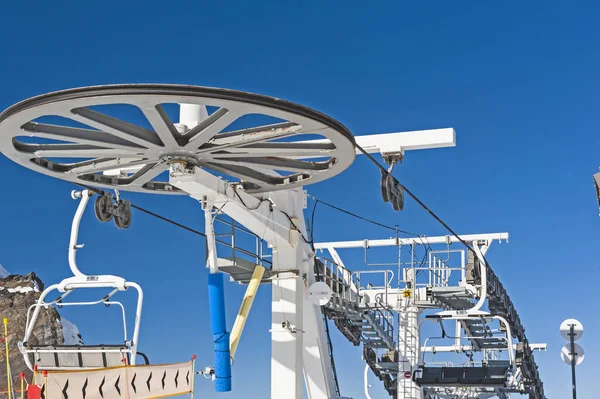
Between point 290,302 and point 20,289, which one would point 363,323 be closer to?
point 290,302

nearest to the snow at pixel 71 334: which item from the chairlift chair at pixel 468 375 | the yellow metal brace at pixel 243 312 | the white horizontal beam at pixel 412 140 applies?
the chairlift chair at pixel 468 375

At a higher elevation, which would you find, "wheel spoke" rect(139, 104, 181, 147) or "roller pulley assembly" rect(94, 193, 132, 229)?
"wheel spoke" rect(139, 104, 181, 147)

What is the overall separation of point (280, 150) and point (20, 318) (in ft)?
104

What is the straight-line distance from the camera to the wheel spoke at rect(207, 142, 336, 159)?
12016 millimetres

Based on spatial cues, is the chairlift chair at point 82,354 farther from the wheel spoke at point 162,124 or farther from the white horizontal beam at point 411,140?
the white horizontal beam at point 411,140

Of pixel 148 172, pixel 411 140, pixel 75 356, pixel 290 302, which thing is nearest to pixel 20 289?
pixel 290 302

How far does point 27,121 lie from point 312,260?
8.48m

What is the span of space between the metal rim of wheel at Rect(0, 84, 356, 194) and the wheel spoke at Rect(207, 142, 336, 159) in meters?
0.01

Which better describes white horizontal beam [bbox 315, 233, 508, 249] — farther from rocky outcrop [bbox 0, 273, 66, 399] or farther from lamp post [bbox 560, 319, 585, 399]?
rocky outcrop [bbox 0, 273, 66, 399]

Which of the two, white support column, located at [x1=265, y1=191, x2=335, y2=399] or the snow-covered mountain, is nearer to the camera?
white support column, located at [x1=265, y1=191, x2=335, y2=399]

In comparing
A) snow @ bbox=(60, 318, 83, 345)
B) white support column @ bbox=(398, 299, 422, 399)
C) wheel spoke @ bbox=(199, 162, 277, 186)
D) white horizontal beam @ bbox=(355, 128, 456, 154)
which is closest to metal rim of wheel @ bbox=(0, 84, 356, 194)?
wheel spoke @ bbox=(199, 162, 277, 186)

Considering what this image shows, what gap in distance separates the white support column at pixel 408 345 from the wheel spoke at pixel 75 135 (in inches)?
643

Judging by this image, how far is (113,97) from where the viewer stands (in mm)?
9578

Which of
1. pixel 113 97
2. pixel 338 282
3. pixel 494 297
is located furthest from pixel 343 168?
pixel 494 297
